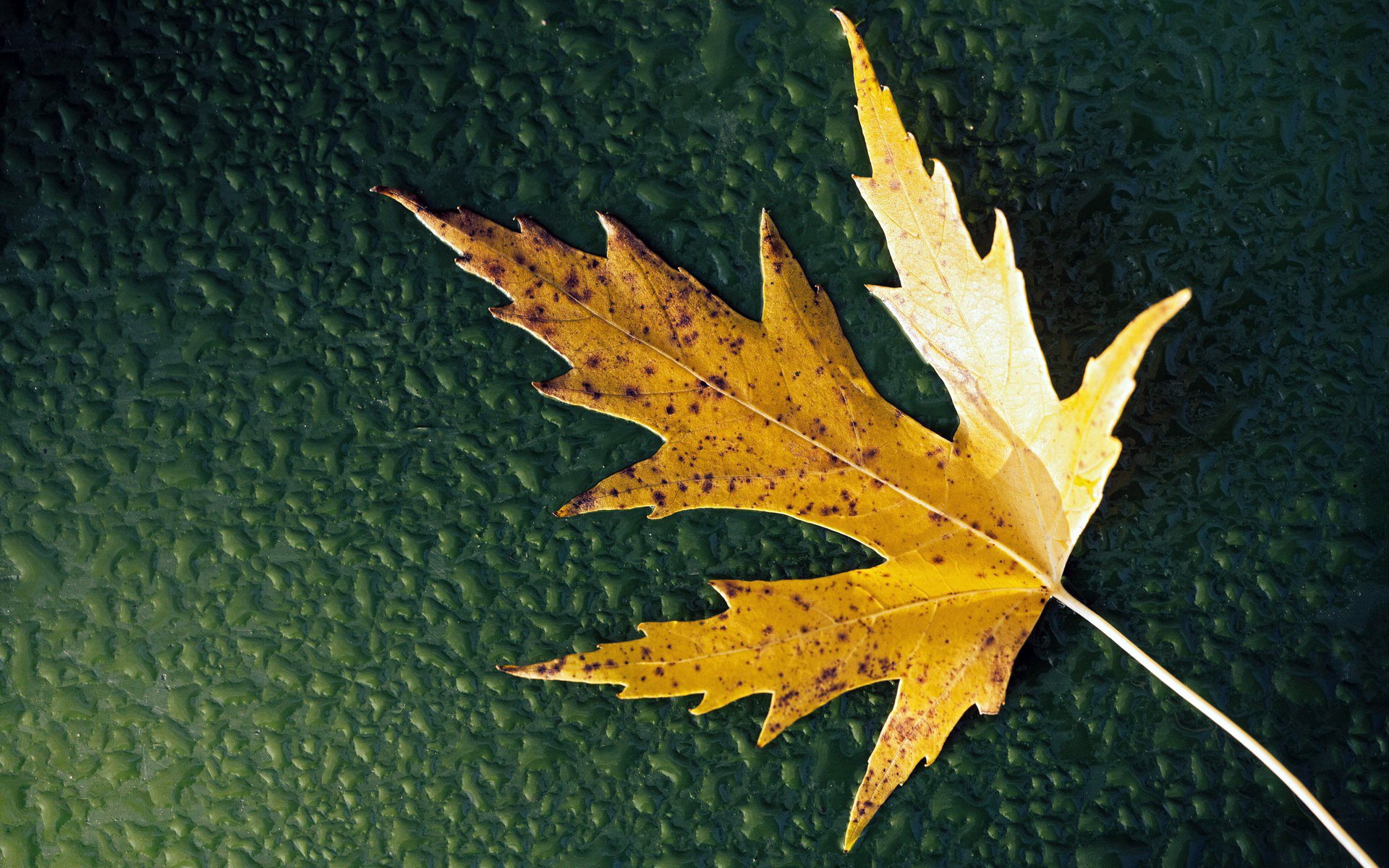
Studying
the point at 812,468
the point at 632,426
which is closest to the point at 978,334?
the point at 812,468

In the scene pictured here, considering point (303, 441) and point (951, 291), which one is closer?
point (951, 291)

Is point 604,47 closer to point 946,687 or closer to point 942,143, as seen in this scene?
point 942,143

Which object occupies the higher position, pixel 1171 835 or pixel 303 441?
pixel 303 441

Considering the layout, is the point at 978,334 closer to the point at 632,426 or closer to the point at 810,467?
the point at 810,467

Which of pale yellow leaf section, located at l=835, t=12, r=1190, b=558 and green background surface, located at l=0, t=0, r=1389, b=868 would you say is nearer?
pale yellow leaf section, located at l=835, t=12, r=1190, b=558

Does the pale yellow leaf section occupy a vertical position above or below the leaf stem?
above

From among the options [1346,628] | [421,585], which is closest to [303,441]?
[421,585]

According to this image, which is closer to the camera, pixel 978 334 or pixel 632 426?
pixel 978 334
